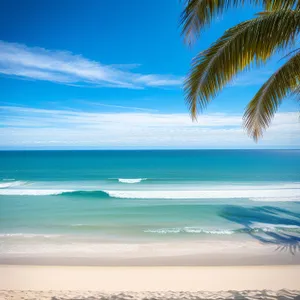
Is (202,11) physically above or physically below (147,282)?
above

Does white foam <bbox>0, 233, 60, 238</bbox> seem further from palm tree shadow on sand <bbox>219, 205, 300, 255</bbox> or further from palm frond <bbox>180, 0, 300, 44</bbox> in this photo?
palm frond <bbox>180, 0, 300, 44</bbox>

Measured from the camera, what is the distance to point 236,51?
296 cm

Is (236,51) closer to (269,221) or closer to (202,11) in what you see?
(202,11)

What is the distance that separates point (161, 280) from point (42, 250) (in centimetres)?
319

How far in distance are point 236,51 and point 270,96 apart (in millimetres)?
1069

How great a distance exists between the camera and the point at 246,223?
8.56 metres

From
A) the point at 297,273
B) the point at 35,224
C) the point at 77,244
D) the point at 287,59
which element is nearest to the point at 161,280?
the point at 297,273

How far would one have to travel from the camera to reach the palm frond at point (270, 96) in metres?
3.21

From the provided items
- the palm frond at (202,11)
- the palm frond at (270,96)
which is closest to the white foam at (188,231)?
the palm frond at (270,96)

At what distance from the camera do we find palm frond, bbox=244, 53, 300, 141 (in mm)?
3213

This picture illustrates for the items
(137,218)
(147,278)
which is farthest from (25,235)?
(147,278)

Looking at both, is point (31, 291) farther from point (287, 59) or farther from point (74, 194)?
point (74, 194)

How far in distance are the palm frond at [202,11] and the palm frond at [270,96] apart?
2.39 feet

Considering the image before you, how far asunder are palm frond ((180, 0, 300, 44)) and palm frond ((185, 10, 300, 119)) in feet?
0.63
